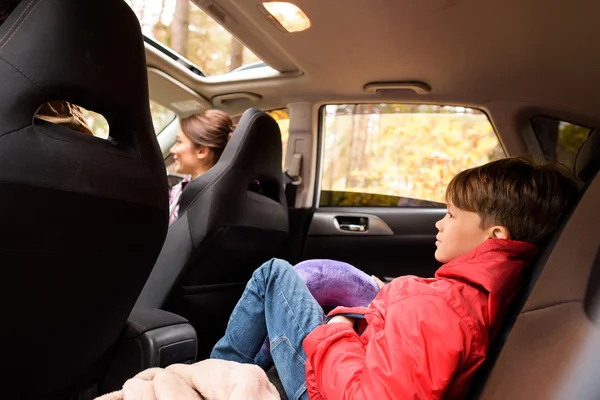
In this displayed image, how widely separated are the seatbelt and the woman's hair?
516mm

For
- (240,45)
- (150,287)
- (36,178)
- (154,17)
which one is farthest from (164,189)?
(154,17)

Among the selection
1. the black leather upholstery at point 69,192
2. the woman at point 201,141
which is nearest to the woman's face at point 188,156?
the woman at point 201,141

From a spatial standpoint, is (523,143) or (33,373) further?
(523,143)

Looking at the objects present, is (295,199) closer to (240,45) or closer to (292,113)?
(292,113)

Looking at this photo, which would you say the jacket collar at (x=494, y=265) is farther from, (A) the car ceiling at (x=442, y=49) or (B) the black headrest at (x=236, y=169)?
(B) the black headrest at (x=236, y=169)

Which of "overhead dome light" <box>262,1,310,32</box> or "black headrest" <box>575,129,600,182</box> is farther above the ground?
"overhead dome light" <box>262,1,310,32</box>

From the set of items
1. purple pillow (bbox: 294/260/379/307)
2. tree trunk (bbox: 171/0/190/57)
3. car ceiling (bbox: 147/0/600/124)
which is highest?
tree trunk (bbox: 171/0/190/57)

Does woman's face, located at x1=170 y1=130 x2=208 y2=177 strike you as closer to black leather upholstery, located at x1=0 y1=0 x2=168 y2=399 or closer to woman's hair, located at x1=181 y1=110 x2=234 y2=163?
woman's hair, located at x1=181 y1=110 x2=234 y2=163

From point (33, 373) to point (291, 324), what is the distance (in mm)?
652

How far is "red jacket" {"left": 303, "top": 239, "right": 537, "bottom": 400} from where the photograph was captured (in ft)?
3.59

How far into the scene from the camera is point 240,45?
2678 millimetres

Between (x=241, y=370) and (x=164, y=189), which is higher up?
(x=164, y=189)

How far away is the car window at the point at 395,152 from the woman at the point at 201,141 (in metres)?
0.72

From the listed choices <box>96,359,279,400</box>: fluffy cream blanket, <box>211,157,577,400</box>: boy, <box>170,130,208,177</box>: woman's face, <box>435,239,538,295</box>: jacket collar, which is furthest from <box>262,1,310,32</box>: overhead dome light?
<box>96,359,279,400</box>: fluffy cream blanket
